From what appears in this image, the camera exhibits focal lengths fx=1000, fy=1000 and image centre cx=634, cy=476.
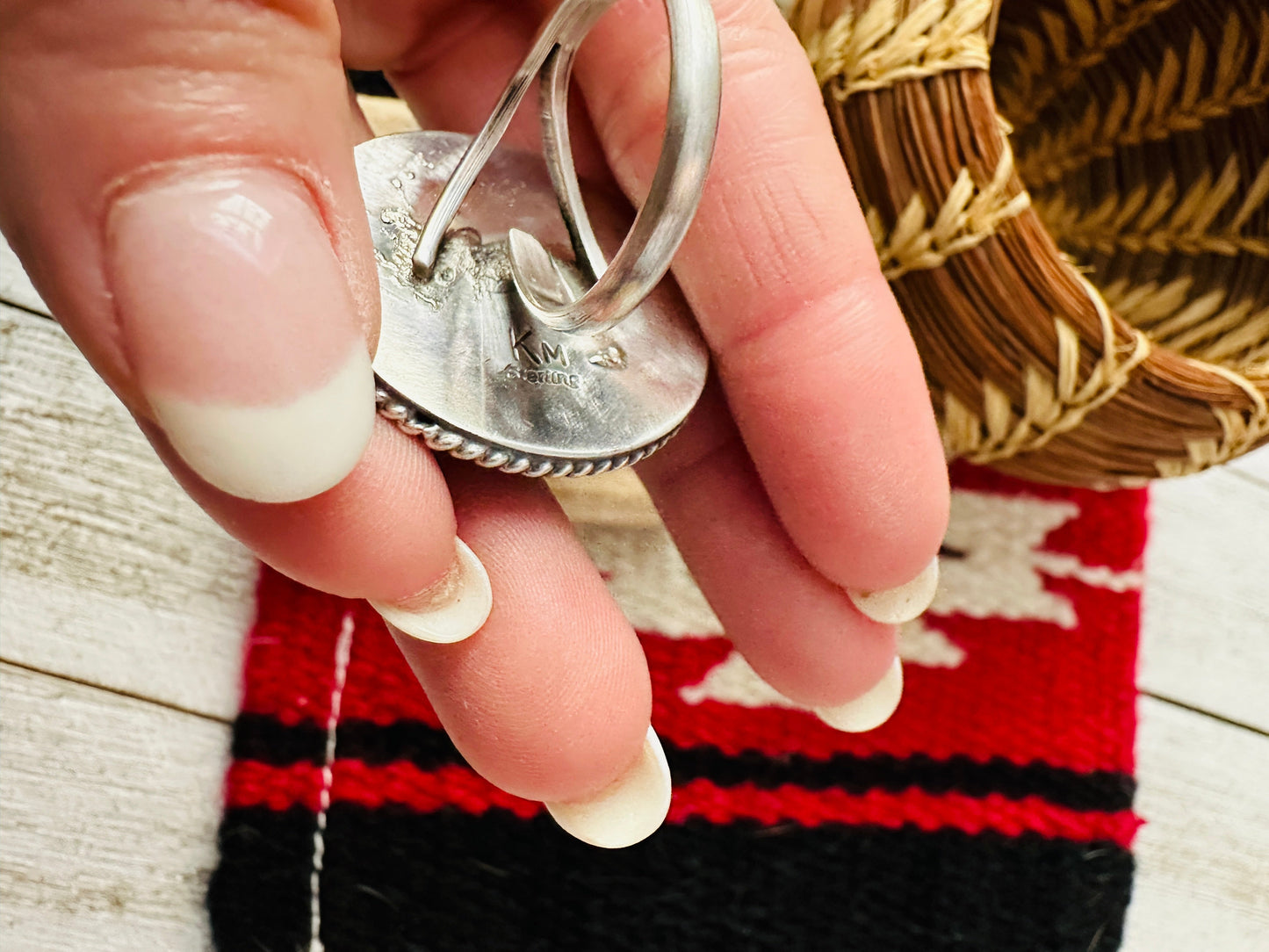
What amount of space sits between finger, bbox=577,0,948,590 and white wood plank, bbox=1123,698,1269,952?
0.83ft

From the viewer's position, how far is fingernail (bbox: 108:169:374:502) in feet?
0.55

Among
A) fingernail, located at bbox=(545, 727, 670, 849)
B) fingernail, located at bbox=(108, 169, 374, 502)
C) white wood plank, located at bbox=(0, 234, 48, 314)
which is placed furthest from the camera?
white wood plank, located at bbox=(0, 234, 48, 314)

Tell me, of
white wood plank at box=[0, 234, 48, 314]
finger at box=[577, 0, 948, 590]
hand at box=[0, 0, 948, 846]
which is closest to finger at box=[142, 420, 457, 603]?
hand at box=[0, 0, 948, 846]

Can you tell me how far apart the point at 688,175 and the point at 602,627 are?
12 cm

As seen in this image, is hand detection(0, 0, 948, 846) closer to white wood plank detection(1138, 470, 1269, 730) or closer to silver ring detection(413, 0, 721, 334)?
silver ring detection(413, 0, 721, 334)

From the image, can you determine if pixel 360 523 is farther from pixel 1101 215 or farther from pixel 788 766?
pixel 1101 215

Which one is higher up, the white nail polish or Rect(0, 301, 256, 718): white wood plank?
the white nail polish

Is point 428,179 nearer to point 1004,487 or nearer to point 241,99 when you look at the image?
point 241,99

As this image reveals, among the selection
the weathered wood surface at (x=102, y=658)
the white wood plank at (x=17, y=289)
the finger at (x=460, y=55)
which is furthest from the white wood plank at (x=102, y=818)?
the finger at (x=460, y=55)

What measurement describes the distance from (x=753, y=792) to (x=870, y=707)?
8cm

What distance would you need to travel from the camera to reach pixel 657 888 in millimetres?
383

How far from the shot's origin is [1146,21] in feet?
1.56

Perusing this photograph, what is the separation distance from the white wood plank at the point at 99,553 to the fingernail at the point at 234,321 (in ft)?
0.74

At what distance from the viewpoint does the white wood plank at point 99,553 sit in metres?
0.37
